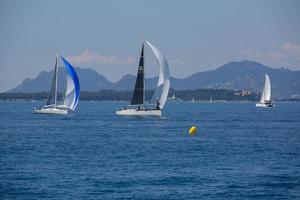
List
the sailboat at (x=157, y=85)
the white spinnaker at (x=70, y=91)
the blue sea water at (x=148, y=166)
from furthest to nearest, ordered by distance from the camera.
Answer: the white spinnaker at (x=70, y=91), the sailboat at (x=157, y=85), the blue sea water at (x=148, y=166)

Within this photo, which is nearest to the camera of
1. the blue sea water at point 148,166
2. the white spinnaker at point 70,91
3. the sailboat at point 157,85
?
the blue sea water at point 148,166

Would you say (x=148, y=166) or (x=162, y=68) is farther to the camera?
(x=162, y=68)

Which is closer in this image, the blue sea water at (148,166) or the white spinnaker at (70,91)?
the blue sea water at (148,166)

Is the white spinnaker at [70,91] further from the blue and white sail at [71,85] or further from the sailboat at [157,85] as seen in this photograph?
the sailboat at [157,85]

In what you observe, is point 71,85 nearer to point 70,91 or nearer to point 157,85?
point 70,91

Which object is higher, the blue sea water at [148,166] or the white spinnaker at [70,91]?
the white spinnaker at [70,91]

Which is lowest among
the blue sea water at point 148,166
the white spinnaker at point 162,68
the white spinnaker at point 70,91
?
the blue sea water at point 148,166

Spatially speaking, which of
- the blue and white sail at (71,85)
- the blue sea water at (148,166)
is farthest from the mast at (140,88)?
the blue sea water at (148,166)

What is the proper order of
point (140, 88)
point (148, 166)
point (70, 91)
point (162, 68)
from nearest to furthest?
point (148, 166) → point (162, 68) → point (140, 88) → point (70, 91)

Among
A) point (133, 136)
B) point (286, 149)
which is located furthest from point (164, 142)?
point (286, 149)

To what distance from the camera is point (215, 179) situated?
40562mm

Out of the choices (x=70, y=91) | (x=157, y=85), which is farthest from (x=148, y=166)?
(x=70, y=91)

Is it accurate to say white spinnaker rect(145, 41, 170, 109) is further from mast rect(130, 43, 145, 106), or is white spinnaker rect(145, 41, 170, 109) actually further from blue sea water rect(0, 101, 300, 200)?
blue sea water rect(0, 101, 300, 200)

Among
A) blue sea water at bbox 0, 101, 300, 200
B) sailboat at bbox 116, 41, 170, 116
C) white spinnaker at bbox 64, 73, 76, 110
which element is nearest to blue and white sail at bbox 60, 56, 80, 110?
white spinnaker at bbox 64, 73, 76, 110
